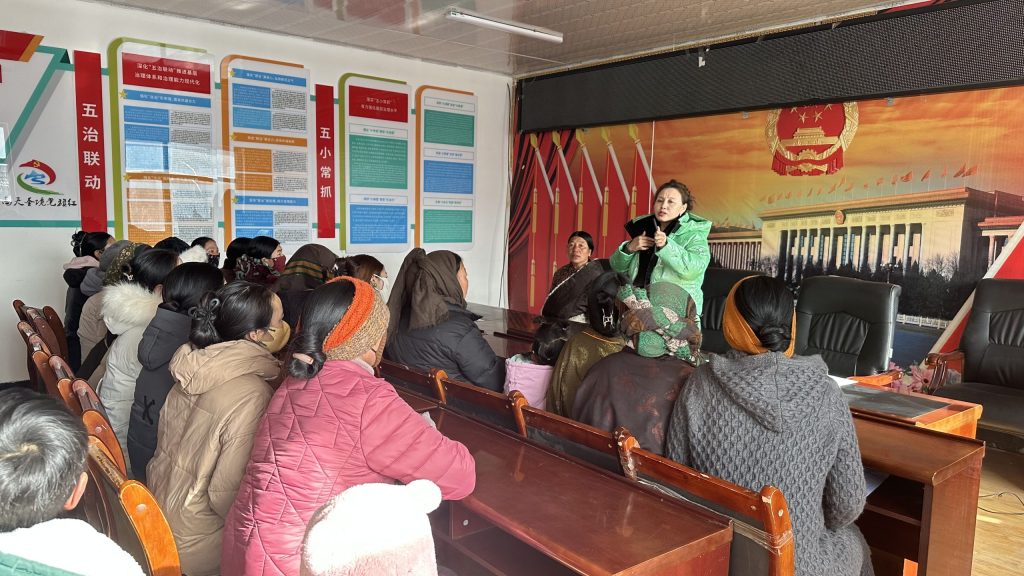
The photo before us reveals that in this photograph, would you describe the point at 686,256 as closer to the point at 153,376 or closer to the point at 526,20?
the point at 153,376

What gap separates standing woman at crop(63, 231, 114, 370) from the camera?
3.98 meters

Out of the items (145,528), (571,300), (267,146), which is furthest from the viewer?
(267,146)

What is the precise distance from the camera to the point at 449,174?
21.2 feet

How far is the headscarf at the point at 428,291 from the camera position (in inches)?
102

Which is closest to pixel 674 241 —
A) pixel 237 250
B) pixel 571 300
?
pixel 571 300

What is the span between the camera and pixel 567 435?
1709 millimetres

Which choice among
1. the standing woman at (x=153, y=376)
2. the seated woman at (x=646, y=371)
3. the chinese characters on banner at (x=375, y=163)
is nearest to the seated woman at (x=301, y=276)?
the standing woman at (x=153, y=376)

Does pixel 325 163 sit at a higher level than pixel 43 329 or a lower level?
higher

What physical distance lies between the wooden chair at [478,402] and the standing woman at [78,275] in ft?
9.19

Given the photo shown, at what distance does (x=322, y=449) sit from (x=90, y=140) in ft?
14.3

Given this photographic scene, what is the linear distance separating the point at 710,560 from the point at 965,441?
1088mm

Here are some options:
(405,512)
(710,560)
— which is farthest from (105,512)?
(710,560)

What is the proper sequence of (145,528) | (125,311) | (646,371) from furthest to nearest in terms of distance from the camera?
1. (125,311)
2. (646,371)
3. (145,528)

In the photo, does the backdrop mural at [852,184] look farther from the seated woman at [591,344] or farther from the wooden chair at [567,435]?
the wooden chair at [567,435]
